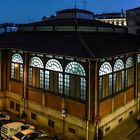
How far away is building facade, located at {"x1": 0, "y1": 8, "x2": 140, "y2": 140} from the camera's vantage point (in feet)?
74.7

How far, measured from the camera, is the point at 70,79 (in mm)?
23750

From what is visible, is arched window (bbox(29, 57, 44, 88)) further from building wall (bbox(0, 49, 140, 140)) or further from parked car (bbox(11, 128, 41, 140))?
parked car (bbox(11, 128, 41, 140))

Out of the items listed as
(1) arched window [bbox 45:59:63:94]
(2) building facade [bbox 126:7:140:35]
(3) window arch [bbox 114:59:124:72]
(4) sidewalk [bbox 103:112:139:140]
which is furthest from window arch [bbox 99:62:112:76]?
(2) building facade [bbox 126:7:140:35]

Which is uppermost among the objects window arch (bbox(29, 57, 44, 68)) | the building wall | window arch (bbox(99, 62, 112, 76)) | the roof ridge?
the roof ridge

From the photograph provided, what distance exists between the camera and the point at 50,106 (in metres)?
25.7

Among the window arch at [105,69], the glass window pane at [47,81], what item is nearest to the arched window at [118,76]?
the window arch at [105,69]

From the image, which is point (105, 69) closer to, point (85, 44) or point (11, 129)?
point (85, 44)

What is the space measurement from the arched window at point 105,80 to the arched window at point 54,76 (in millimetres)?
3815

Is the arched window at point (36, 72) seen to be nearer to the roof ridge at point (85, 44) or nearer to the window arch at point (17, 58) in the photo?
the window arch at point (17, 58)

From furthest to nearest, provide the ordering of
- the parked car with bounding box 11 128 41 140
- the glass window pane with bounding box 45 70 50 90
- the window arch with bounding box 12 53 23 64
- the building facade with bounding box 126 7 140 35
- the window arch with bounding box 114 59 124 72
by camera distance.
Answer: the building facade with bounding box 126 7 140 35
the window arch with bounding box 12 53 23 64
the glass window pane with bounding box 45 70 50 90
the window arch with bounding box 114 59 124 72
the parked car with bounding box 11 128 41 140

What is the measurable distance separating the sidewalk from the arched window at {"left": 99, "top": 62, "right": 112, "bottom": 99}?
379 cm

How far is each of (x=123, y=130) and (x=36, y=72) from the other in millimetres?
10594

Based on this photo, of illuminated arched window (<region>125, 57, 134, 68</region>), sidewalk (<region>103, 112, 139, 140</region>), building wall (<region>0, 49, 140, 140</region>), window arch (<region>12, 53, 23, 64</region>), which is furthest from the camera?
window arch (<region>12, 53, 23, 64</region>)

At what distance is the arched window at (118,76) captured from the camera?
25623 mm
